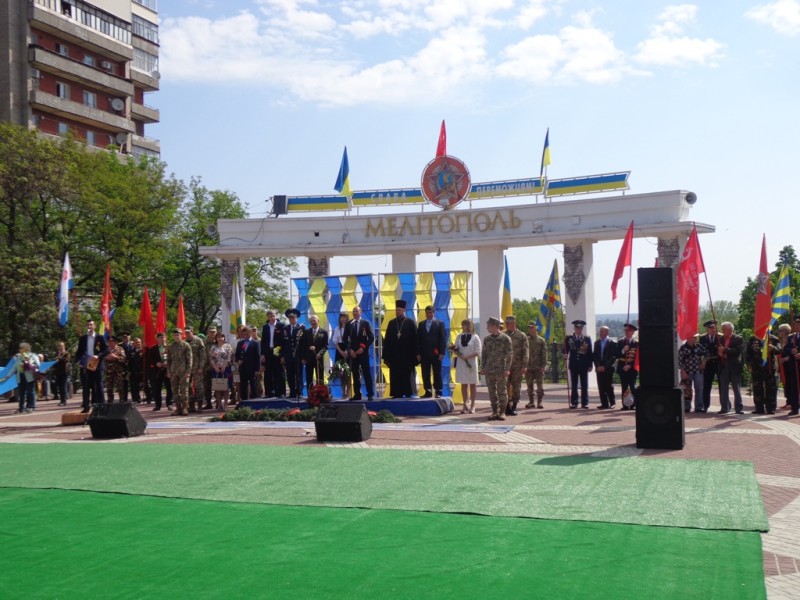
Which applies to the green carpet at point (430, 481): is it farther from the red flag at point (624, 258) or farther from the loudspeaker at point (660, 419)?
the red flag at point (624, 258)

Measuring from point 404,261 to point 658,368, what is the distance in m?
17.8

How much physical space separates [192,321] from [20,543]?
43.3 m

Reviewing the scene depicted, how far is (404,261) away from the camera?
28.1 meters

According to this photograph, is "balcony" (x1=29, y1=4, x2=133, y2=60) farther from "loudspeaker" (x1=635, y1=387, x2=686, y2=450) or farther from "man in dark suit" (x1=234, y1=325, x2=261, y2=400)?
"loudspeaker" (x1=635, y1=387, x2=686, y2=450)

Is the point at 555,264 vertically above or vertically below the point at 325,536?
above

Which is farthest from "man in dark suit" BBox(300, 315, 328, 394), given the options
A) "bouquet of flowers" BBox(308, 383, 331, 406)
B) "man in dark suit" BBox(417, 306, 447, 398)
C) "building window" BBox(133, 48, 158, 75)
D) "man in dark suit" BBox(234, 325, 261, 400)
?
"building window" BBox(133, 48, 158, 75)

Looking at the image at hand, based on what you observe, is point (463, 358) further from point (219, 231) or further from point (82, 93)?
point (82, 93)

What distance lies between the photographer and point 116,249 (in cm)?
3434

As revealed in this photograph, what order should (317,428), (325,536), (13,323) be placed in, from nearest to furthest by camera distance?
(325,536)
(317,428)
(13,323)

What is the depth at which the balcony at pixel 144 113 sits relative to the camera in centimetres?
6235

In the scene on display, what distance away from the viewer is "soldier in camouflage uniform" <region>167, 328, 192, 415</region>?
17906 millimetres

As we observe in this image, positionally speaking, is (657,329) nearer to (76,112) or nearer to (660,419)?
(660,419)

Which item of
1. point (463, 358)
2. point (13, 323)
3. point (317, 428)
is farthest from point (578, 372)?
point (13, 323)

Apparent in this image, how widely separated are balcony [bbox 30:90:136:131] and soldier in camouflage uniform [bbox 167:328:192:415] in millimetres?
38843
